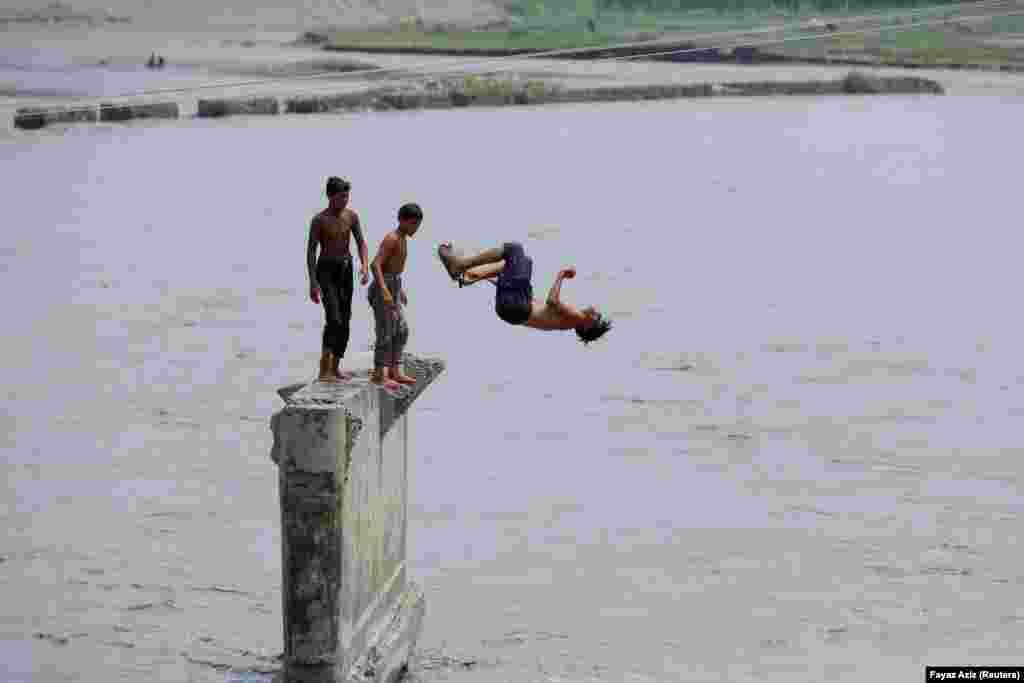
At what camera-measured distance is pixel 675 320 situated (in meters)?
39.1

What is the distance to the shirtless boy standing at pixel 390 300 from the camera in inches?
596

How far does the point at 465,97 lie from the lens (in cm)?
8744

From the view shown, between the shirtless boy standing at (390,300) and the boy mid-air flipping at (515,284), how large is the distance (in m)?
0.30

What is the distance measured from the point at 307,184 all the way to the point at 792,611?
138ft

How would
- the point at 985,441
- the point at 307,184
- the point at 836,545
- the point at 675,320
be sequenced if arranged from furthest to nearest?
the point at 307,184 < the point at 675,320 < the point at 985,441 < the point at 836,545

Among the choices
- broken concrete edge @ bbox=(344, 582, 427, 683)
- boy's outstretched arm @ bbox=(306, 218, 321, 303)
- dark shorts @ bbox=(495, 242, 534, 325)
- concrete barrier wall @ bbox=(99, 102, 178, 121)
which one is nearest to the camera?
boy's outstretched arm @ bbox=(306, 218, 321, 303)

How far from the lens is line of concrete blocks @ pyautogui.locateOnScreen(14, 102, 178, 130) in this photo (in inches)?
2800

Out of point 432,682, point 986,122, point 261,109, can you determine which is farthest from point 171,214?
point 986,122

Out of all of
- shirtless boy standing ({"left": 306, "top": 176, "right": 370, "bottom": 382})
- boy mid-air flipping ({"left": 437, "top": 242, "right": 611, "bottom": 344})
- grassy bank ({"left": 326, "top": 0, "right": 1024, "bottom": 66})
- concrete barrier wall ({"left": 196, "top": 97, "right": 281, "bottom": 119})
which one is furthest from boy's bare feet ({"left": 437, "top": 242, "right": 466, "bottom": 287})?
grassy bank ({"left": 326, "top": 0, "right": 1024, "bottom": 66})

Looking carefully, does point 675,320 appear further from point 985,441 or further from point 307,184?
point 307,184

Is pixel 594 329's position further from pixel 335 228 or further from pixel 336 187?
pixel 336 187

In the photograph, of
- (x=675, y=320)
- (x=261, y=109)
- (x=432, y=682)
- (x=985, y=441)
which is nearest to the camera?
(x=432, y=682)

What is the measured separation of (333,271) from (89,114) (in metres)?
61.6

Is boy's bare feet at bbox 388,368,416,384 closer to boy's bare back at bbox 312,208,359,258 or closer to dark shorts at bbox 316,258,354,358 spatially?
dark shorts at bbox 316,258,354,358
